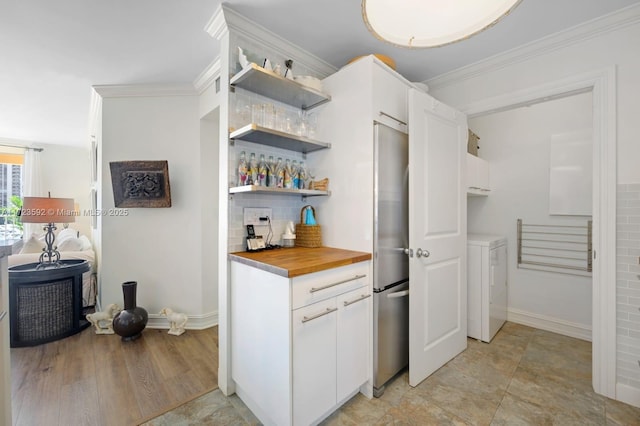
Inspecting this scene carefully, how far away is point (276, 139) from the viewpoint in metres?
1.87

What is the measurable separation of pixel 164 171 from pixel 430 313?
2.82 meters

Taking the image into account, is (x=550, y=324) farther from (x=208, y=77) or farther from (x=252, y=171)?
(x=208, y=77)

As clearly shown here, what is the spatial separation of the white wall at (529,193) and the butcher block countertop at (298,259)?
7.63 ft

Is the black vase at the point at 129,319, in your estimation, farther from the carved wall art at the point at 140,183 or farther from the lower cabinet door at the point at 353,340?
the lower cabinet door at the point at 353,340

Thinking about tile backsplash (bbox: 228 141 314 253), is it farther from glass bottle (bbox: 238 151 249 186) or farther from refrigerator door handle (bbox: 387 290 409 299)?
refrigerator door handle (bbox: 387 290 409 299)

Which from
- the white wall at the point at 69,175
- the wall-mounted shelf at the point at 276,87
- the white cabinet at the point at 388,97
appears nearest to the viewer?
the wall-mounted shelf at the point at 276,87

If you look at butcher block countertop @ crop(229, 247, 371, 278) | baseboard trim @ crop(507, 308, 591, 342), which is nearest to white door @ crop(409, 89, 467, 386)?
butcher block countertop @ crop(229, 247, 371, 278)

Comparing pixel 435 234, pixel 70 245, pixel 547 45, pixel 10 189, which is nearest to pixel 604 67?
pixel 547 45

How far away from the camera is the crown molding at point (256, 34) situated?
5.83 feet

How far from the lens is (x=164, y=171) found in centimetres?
280

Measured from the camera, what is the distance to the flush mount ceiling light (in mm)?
1274

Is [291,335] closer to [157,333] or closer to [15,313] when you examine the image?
[157,333]

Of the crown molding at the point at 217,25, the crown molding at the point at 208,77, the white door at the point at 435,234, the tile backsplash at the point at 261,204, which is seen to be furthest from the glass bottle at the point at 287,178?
the crown molding at the point at 208,77

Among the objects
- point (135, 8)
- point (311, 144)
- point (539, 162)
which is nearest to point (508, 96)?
point (539, 162)
